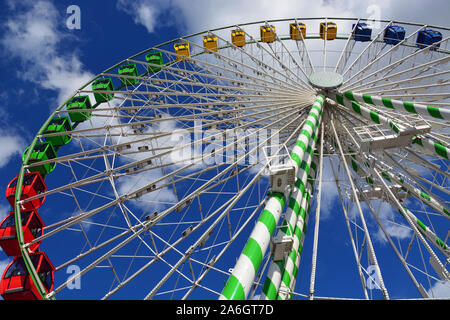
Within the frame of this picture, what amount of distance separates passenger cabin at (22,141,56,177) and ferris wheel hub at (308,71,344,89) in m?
12.3

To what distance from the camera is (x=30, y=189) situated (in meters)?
11.2

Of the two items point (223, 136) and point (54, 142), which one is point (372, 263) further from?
point (54, 142)

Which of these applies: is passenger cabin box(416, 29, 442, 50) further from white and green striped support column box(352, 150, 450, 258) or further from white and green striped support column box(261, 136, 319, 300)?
white and green striped support column box(261, 136, 319, 300)

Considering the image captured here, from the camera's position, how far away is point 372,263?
8867 mm

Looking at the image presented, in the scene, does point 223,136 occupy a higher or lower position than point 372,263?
higher

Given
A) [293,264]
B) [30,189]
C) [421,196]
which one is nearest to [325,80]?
[421,196]

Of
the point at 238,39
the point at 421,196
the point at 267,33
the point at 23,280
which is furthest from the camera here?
the point at 267,33

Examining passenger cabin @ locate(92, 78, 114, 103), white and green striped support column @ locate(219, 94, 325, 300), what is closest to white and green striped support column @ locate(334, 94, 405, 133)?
white and green striped support column @ locate(219, 94, 325, 300)

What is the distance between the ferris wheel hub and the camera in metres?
14.2

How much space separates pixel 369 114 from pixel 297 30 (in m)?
11.2

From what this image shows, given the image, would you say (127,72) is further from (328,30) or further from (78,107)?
(328,30)
